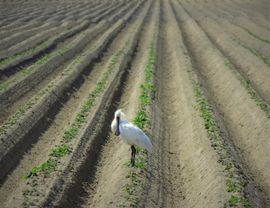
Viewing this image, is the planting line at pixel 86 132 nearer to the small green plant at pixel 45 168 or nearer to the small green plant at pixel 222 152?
the small green plant at pixel 45 168

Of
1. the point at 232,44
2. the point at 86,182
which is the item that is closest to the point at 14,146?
the point at 86,182

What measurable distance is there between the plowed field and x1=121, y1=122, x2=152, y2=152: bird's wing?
3.39ft

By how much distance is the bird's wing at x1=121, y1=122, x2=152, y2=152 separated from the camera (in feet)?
39.7

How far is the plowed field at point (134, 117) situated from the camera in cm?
1208

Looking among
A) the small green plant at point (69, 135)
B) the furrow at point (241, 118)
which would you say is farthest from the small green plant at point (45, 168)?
the furrow at point (241, 118)

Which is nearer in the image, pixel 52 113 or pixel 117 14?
pixel 52 113

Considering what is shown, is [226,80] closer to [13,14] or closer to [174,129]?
[174,129]

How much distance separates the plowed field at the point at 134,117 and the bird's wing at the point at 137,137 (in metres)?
1.03

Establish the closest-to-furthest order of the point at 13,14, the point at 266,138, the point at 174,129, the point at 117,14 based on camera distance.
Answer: the point at 266,138
the point at 174,129
the point at 13,14
the point at 117,14

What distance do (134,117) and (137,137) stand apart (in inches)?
182

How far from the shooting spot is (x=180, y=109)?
60.6 feet

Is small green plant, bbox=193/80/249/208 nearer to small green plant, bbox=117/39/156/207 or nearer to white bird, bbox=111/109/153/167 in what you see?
small green plant, bbox=117/39/156/207

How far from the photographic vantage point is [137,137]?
12.1 meters

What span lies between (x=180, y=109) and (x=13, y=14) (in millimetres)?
31117
